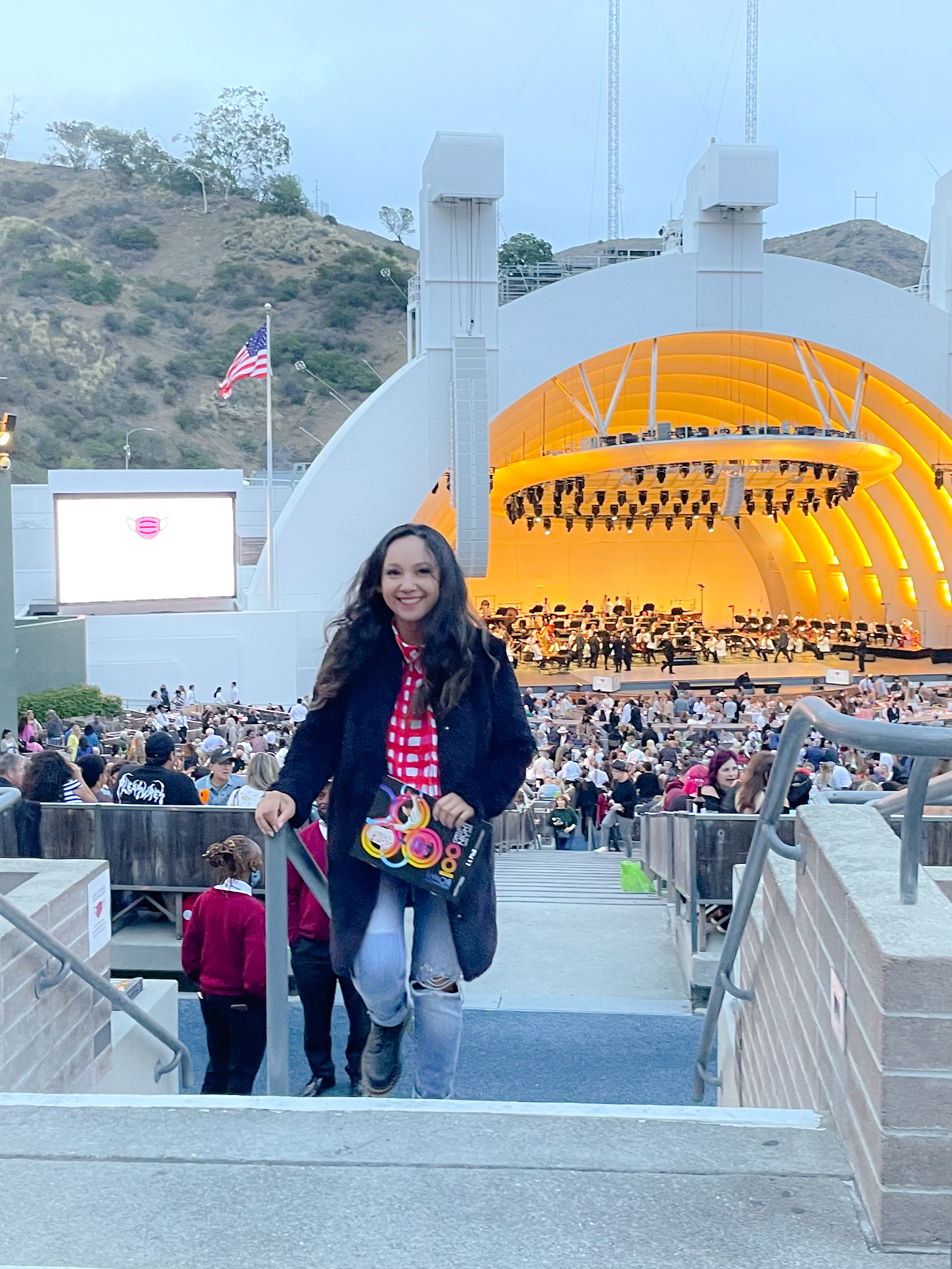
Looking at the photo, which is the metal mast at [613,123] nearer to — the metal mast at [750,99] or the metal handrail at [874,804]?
the metal mast at [750,99]

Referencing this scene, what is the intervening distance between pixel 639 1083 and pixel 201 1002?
6.03ft

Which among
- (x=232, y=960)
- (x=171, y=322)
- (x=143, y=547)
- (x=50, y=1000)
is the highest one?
(x=171, y=322)

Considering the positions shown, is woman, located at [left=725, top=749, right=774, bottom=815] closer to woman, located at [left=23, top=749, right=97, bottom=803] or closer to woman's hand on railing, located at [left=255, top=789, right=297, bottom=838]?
woman, located at [left=23, top=749, right=97, bottom=803]

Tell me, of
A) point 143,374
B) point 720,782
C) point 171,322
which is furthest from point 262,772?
point 171,322

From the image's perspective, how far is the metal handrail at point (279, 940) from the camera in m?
3.06

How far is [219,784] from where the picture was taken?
29.2 ft

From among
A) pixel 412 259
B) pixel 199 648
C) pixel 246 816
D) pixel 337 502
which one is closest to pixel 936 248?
pixel 337 502

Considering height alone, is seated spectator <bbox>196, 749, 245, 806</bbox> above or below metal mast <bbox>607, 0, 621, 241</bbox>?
below

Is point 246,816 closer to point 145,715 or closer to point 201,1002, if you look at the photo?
point 201,1002

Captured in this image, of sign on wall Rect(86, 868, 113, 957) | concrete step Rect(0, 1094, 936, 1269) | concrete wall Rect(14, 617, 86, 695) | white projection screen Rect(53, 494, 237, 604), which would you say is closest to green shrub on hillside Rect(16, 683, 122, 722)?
concrete wall Rect(14, 617, 86, 695)

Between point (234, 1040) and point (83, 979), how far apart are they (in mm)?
1129

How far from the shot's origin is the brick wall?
117 inches

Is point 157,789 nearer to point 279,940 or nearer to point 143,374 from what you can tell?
point 279,940

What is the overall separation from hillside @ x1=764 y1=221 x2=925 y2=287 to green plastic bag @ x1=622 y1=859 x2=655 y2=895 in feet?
297
